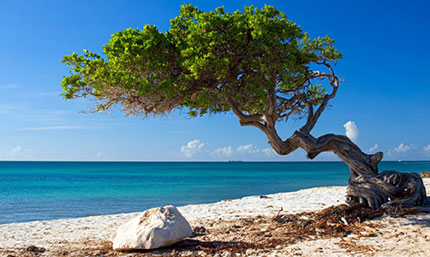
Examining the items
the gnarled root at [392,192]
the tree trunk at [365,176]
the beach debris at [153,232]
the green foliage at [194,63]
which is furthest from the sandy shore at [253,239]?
the green foliage at [194,63]

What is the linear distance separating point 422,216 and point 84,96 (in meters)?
8.89

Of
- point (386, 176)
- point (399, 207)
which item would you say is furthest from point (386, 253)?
point (386, 176)

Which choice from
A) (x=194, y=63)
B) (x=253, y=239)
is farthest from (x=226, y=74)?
(x=253, y=239)

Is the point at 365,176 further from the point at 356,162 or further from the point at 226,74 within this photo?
the point at 226,74

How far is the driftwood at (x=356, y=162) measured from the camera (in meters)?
9.94

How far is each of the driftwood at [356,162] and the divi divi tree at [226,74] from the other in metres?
0.03

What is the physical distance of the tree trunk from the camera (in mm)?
9904

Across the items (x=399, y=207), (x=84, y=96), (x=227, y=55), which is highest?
(x=227, y=55)

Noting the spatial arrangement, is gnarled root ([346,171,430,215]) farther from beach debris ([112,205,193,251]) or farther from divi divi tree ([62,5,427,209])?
beach debris ([112,205,193,251])

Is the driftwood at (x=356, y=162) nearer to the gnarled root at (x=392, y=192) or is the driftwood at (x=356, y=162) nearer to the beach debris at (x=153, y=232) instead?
the gnarled root at (x=392, y=192)

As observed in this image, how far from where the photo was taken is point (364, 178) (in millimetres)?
10367

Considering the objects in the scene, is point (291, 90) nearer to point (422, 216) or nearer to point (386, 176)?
point (386, 176)

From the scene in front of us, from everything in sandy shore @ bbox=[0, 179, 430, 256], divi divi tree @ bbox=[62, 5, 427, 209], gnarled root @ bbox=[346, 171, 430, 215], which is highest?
divi divi tree @ bbox=[62, 5, 427, 209]

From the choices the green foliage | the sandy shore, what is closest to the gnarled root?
the sandy shore
